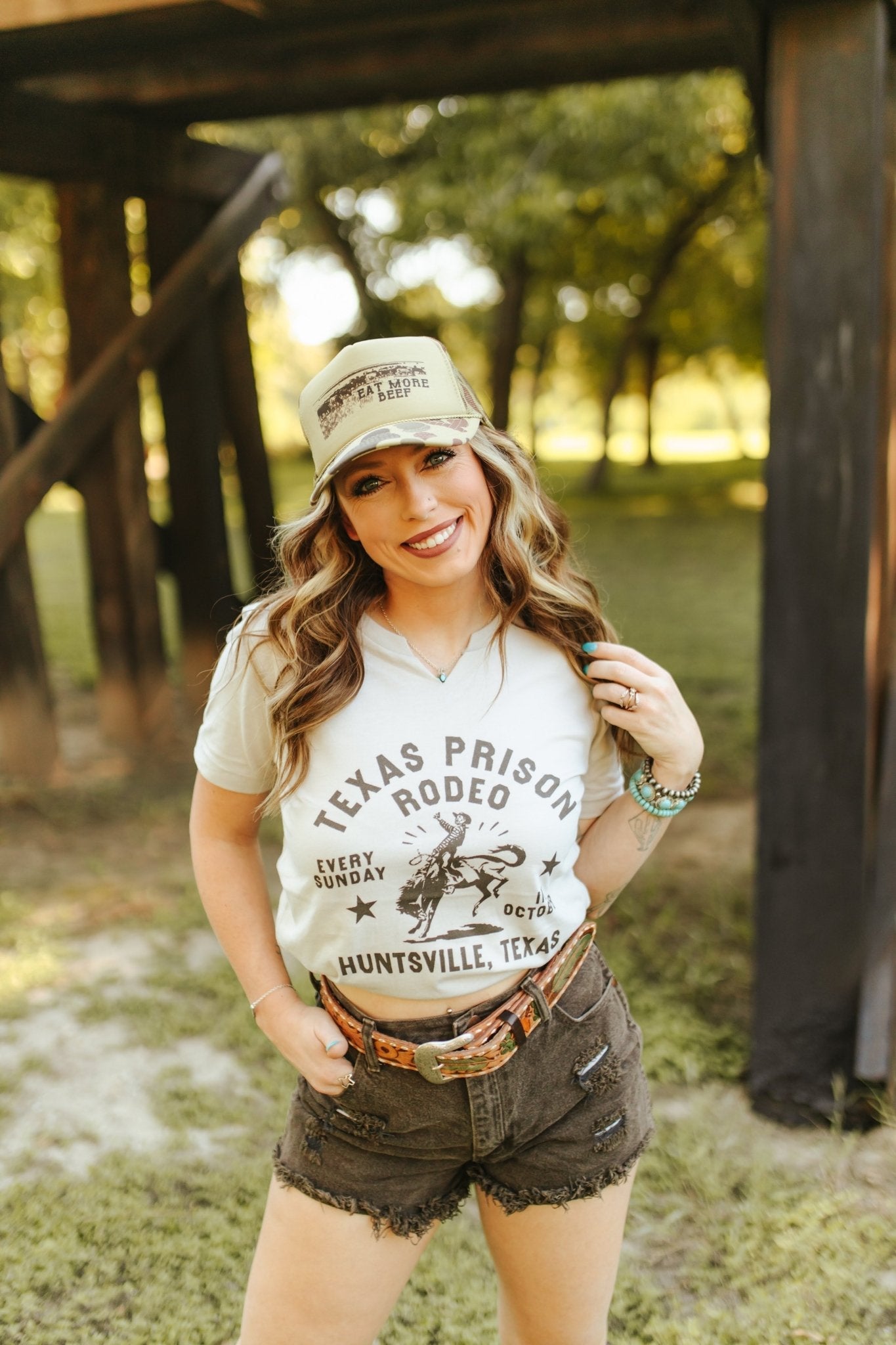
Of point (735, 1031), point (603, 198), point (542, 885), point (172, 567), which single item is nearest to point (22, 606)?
point (172, 567)

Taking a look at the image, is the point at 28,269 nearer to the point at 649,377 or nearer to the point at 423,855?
the point at 649,377

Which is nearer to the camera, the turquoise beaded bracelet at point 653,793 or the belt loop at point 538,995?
the belt loop at point 538,995

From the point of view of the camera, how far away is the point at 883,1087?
3068mm

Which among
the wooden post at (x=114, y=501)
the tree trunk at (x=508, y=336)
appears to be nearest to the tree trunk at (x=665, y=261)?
the tree trunk at (x=508, y=336)

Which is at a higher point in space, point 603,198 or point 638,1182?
point 603,198

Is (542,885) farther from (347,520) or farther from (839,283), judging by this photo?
(839,283)

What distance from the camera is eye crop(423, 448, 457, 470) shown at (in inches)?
65.2

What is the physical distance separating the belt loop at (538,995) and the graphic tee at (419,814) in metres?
0.03

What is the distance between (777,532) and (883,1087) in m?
1.47

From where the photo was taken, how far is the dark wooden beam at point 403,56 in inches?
161

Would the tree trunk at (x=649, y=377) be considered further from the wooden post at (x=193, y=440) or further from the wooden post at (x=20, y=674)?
the wooden post at (x=20, y=674)

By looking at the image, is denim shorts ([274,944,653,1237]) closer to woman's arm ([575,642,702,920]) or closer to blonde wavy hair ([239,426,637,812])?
woman's arm ([575,642,702,920])

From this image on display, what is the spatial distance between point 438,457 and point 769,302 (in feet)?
5.75

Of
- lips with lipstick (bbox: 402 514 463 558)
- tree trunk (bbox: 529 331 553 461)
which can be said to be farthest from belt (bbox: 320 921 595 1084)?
tree trunk (bbox: 529 331 553 461)
